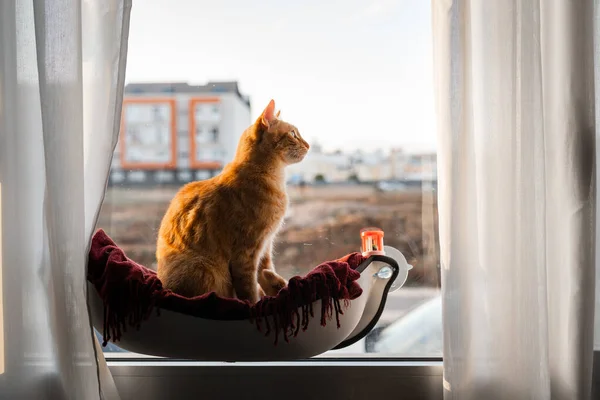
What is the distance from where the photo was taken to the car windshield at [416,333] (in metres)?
1.61

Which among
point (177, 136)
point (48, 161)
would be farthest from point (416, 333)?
point (48, 161)

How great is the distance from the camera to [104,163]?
3.90 ft

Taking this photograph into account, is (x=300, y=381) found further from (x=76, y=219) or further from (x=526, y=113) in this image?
(x=526, y=113)

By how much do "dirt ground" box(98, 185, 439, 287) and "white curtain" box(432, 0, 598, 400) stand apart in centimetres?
45

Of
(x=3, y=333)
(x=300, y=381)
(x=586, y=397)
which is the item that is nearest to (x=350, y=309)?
(x=300, y=381)

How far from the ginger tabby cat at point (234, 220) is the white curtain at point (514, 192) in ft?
1.20

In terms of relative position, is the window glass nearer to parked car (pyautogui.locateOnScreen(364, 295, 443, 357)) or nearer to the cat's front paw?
parked car (pyautogui.locateOnScreen(364, 295, 443, 357))

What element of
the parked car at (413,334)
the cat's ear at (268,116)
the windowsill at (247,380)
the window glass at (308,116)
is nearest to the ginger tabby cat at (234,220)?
the cat's ear at (268,116)

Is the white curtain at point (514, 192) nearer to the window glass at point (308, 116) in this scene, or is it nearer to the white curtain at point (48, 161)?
the window glass at point (308, 116)

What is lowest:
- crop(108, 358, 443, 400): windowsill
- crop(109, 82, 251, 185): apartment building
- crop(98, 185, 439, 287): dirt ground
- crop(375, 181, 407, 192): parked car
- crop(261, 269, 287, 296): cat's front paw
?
crop(108, 358, 443, 400): windowsill

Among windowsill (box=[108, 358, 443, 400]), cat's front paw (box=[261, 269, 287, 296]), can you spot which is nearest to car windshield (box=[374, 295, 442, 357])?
windowsill (box=[108, 358, 443, 400])

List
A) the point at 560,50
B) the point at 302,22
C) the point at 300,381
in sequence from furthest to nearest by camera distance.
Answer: the point at 302,22 → the point at 300,381 → the point at 560,50

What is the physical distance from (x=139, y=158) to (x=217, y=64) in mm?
378

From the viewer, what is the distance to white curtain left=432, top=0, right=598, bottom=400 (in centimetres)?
117
